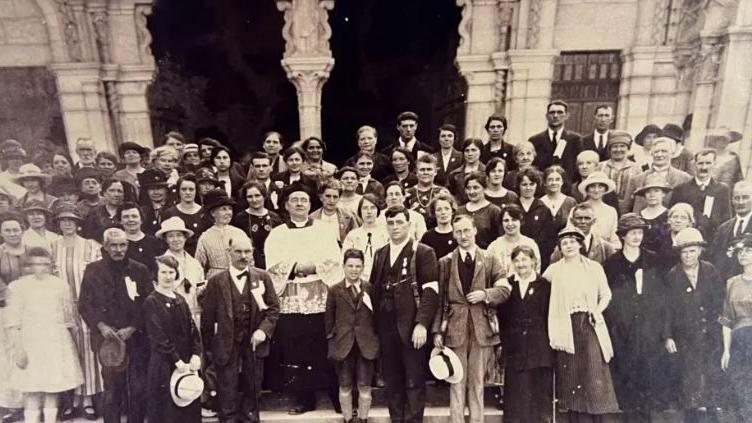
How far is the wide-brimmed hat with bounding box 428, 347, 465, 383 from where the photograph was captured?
2607 millimetres

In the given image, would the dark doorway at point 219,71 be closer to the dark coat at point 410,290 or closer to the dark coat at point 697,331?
the dark coat at point 410,290

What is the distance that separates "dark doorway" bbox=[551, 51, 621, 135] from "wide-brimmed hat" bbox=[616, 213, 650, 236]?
23.3 inches

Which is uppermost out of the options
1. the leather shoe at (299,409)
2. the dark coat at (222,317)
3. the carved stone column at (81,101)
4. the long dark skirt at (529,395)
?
the carved stone column at (81,101)

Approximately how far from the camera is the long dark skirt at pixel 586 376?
261 cm

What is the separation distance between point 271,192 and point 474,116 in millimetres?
1317

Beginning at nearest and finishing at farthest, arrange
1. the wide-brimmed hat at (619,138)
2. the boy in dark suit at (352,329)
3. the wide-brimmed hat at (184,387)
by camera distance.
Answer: the wide-brimmed hat at (184,387) → the boy in dark suit at (352,329) → the wide-brimmed hat at (619,138)

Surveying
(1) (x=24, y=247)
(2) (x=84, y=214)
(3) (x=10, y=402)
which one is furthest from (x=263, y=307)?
(3) (x=10, y=402)

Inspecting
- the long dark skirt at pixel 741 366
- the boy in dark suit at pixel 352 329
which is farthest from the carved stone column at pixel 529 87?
the long dark skirt at pixel 741 366

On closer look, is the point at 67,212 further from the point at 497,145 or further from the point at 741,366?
the point at 741,366

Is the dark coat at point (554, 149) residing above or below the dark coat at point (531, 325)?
above

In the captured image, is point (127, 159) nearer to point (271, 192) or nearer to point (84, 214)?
point (84, 214)

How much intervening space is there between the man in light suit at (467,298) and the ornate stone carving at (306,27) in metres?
1.27

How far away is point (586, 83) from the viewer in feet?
9.29

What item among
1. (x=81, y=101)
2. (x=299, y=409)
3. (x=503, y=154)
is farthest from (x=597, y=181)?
(x=81, y=101)
